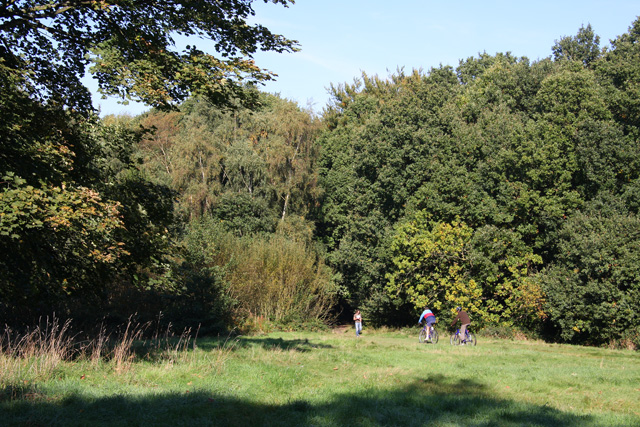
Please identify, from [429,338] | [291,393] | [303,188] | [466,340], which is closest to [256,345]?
[291,393]

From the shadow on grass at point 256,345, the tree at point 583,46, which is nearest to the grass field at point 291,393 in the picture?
the shadow on grass at point 256,345

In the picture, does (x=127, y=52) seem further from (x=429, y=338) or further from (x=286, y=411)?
(x=429, y=338)

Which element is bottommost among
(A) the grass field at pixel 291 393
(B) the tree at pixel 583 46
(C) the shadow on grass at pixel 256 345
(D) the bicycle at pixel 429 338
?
(D) the bicycle at pixel 429 338

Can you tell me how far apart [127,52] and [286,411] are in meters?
7.48

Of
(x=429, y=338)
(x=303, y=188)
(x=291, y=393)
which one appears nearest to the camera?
(x=291, y=393)

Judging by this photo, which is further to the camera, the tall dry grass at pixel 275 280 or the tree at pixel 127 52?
the tall dry grass at pixel 275 280

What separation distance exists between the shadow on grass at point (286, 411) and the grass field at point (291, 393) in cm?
1

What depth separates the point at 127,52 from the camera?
10.8 metres

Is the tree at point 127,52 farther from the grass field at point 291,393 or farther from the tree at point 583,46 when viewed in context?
the tree at point 583,46

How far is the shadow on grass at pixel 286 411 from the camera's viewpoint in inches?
266

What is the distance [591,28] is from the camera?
45969mm

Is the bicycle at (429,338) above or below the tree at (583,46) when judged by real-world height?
below

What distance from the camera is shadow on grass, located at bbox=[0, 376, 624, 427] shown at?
6.77m

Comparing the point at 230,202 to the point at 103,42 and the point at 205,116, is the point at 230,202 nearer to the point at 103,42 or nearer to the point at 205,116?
the point at 205,116
